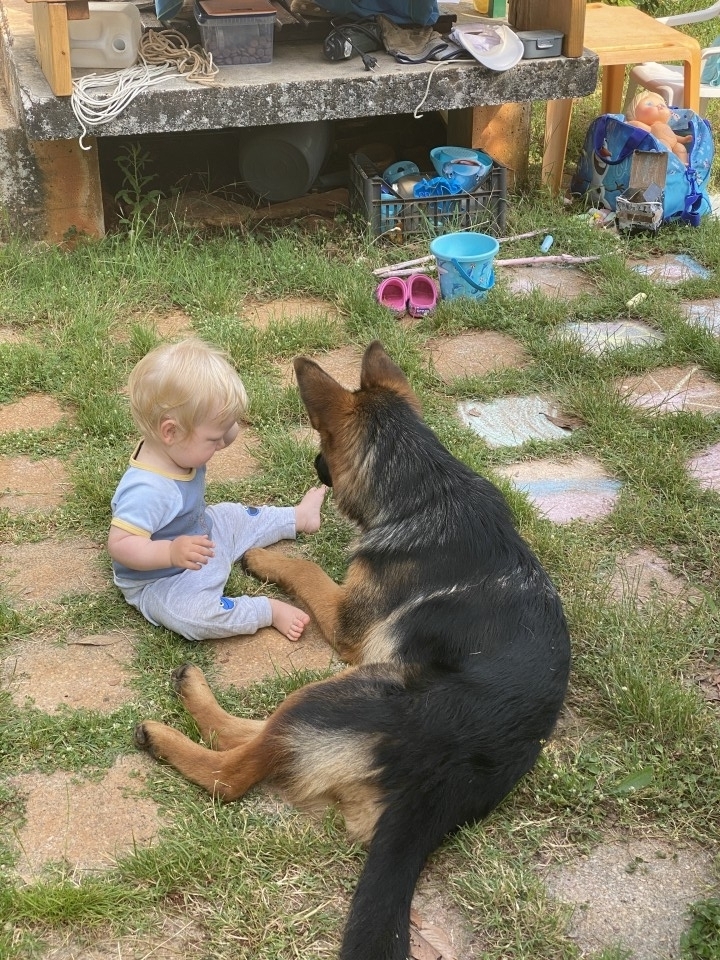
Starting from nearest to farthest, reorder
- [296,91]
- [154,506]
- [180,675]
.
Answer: [180,675], [154,506], [296,91]

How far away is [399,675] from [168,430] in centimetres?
121

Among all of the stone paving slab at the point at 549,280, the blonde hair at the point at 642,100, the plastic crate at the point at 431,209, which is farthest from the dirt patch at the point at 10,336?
the blonde hair at the point at 642,100

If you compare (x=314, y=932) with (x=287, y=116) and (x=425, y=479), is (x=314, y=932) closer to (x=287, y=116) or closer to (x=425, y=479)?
(x=425, y=479)

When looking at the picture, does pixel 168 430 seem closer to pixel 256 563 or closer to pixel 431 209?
pixel 256 563

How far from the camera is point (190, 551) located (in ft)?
11.3

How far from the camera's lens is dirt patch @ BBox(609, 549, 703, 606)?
388 centimetres

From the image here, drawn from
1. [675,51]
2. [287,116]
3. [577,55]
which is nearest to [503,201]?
[577,55]

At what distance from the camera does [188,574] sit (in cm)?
366

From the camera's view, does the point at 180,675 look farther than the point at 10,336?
No

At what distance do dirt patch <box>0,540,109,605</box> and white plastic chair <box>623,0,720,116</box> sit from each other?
6.22m

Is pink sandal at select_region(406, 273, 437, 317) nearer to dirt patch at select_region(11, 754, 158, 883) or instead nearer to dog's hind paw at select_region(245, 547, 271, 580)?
dog's hind paw at select_region(245, 547, 271, 580)

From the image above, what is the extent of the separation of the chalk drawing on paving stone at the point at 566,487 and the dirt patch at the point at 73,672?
183cm

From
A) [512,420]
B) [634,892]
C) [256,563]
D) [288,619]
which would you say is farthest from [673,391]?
[634,892]

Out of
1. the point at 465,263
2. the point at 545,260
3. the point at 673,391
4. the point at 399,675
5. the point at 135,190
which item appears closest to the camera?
the point at 399,675
